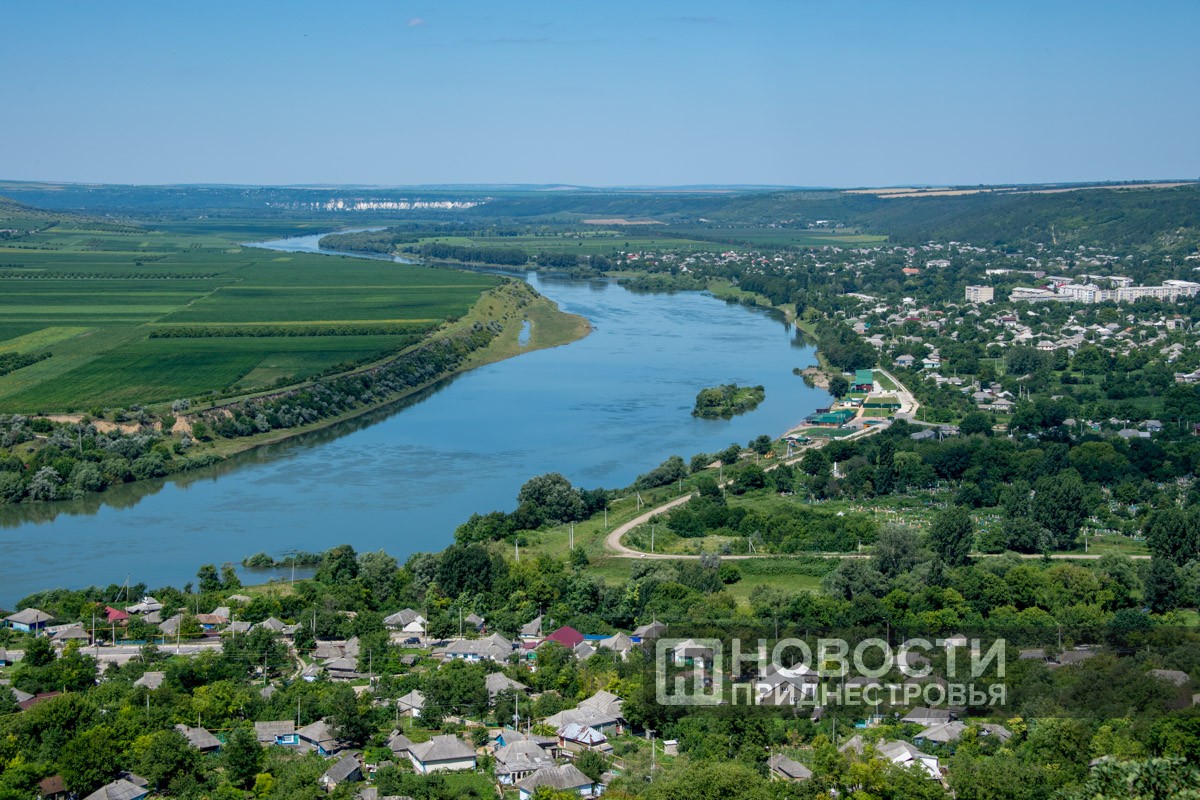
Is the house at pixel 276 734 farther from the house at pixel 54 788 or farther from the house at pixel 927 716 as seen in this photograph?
the house at pixel 927 716

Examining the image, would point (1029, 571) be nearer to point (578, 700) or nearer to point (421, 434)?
point (578, 700)

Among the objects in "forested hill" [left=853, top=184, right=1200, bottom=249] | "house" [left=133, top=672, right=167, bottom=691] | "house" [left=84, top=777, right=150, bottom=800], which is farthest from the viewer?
"forested hill" [left=853, top=184, right=1200, bottom=249]

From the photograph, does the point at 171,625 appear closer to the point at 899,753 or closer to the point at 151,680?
the point at 151,680

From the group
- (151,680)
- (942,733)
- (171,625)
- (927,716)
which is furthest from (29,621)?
(942,733)

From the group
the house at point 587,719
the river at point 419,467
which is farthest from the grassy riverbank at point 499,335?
the house at point 587,719

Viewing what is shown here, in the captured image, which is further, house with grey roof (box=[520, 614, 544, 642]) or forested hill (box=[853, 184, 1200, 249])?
forested hill (box=[853, 184, 1200, 249])

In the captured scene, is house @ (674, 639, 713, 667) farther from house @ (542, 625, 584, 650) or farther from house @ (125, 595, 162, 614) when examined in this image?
house @ (125, 595, 162, 614)

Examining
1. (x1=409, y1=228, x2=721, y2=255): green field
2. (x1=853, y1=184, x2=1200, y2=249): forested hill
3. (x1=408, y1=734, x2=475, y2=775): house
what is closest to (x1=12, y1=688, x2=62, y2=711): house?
(x1=408, y1=734, x2=475, y2=775): house
